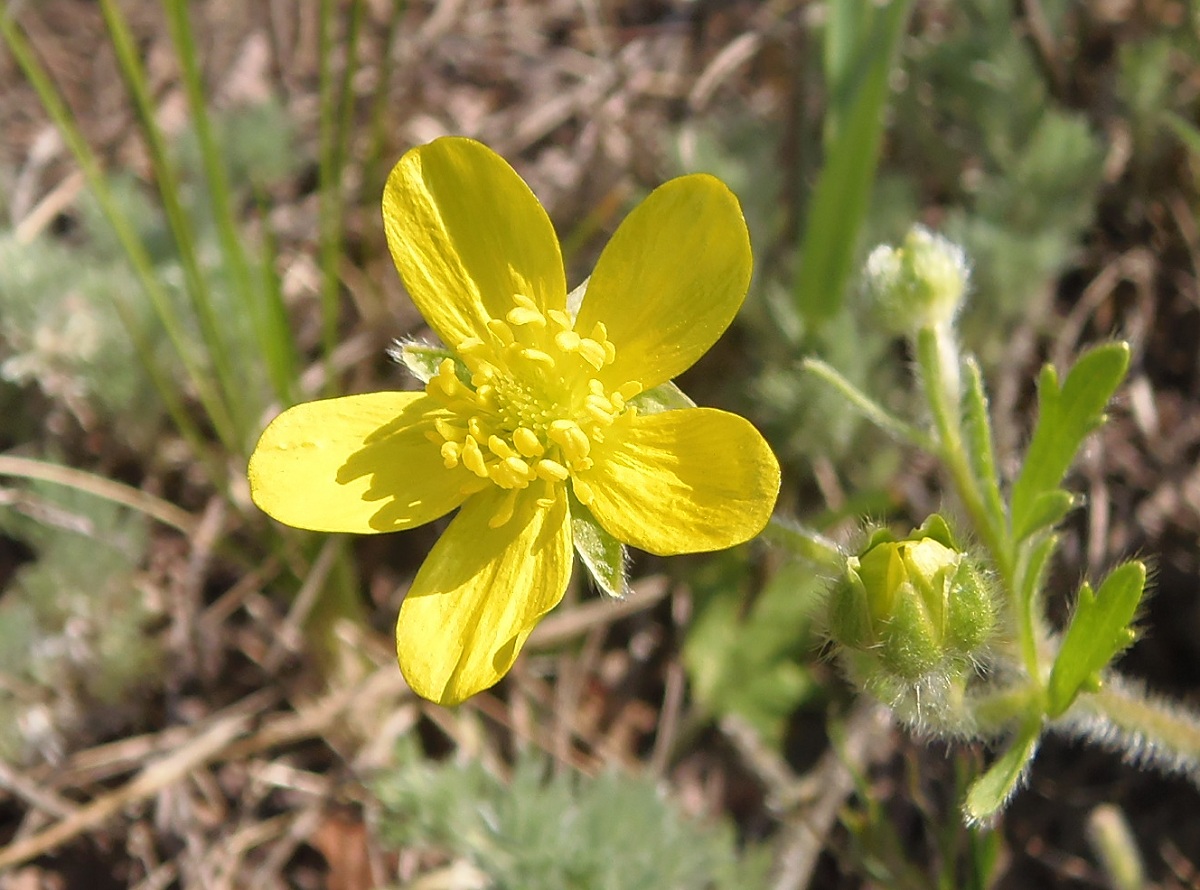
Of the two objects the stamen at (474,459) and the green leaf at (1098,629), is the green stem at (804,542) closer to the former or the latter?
the green leaf at (1098,629)

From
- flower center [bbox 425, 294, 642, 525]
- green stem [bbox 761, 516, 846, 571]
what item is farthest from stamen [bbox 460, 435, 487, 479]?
green stem [bbox 761, 516, 846, 571]

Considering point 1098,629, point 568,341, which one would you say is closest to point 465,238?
point 568,341

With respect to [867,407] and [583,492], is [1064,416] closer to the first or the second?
[867,407]

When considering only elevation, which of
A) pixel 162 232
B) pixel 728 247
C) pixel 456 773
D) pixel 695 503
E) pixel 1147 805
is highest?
pixel 728 247

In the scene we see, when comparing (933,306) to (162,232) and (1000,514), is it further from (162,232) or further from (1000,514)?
(162,232)

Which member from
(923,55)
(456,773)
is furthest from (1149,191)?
(456,773)

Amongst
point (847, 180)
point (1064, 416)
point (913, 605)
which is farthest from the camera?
point (847, 180)
